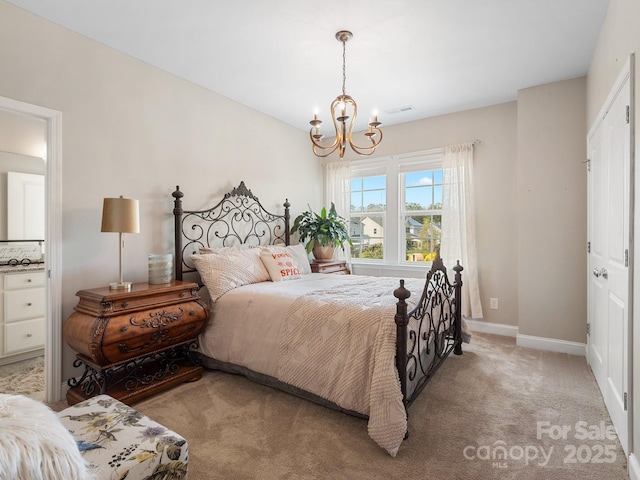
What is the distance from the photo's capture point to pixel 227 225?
3781mm

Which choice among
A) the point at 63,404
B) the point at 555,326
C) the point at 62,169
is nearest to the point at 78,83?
the point at 62,169

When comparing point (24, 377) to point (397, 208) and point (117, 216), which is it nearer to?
point (117, 216)

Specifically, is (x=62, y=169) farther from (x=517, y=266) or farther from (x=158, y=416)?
(x=517, y=266)

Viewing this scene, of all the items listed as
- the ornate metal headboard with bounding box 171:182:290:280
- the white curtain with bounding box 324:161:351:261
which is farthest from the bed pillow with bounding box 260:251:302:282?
the white curtain with bounding box 324:161:351:261

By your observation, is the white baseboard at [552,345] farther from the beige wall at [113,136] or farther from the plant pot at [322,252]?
the beige wall at [113,136]

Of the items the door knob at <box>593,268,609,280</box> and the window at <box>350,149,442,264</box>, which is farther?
the window at <box>350,149,442,264</box>

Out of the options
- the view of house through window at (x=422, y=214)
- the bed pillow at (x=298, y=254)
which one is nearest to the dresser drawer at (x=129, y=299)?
the bed pillow at (x=298, y=254)

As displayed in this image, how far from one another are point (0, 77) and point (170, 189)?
133 cm

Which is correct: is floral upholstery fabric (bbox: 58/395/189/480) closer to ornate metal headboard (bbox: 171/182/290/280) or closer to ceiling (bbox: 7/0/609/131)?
ornate metal headboard (bbox: 171/182/290/280)

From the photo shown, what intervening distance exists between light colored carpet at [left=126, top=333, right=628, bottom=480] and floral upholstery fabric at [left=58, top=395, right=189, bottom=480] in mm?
498

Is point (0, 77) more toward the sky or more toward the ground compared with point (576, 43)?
more toward the ground

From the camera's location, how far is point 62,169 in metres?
2.41

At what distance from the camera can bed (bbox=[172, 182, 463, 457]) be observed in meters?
1.92

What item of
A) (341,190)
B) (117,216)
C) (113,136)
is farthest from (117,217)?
(341,190)
